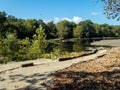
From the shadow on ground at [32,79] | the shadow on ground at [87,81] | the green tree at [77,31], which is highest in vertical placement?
the green tree at [77,31]

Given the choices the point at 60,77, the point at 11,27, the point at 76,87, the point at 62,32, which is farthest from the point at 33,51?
the point at 62,32

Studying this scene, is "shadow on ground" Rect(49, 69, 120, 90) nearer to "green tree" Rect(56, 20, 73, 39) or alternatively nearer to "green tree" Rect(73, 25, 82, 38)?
"green tree" Rect(56, 20, 73, 39)

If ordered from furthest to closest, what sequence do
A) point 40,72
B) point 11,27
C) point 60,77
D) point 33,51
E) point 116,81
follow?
1. point 11,27
2. point 33,51
3. point 40,72
4. point 60,77
5. point 116,81

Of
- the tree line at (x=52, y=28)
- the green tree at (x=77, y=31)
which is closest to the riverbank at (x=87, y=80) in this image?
the tree line at (x=52, y=28)

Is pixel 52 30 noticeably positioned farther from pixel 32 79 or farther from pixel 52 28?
pixel 32 79

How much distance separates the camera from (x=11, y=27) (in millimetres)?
112312

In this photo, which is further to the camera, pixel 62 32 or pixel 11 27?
pixel 62 32

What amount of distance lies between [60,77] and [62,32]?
442 feet

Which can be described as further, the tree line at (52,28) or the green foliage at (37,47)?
the tree line at (52,28)

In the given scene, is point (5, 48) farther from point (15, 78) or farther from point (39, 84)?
point (39, 84)

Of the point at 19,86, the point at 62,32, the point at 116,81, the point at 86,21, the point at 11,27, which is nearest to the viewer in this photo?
the point at 116,81

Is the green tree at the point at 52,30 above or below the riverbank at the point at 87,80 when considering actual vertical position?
above

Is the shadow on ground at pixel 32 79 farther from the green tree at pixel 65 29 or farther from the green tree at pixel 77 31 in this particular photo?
the green tree at pixel 77 31

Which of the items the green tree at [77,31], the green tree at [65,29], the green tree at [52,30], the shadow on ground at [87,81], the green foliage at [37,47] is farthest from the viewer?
the green tree at [77,31]
